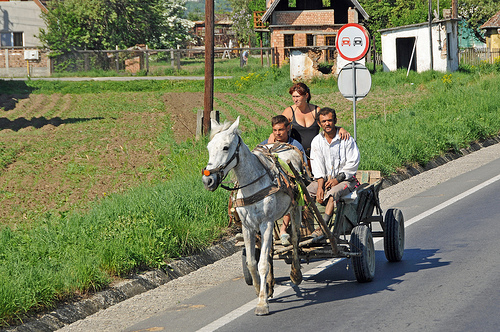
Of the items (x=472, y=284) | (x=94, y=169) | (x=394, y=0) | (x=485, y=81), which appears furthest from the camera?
(x=394, y=0)

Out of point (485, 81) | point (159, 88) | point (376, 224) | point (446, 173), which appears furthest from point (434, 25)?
point (376, 224)

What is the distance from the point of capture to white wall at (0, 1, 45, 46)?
2736 inches

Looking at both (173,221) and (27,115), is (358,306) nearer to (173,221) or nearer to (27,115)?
(173,221)

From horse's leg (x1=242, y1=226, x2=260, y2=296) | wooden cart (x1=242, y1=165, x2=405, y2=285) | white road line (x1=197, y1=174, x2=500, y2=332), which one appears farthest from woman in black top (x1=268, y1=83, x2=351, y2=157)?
horse's leg (x1=242, y1=226, x2=260, y2=296)

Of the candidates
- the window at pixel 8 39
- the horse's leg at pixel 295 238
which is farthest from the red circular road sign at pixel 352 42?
the window at pixel 8 39

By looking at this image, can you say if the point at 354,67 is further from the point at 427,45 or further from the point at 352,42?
the point at 427,45

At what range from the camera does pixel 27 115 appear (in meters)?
30.2

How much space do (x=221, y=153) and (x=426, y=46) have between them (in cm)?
3839

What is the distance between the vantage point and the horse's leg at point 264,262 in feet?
21.9

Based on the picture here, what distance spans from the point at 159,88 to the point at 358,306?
1499 inches

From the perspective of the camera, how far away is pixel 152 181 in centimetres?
1523

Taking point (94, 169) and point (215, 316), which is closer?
point (215, 316)

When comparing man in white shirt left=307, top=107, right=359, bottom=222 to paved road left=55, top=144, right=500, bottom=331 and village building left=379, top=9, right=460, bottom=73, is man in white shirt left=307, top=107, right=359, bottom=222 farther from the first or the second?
village building left=379, top=9, right=460, bottom=73

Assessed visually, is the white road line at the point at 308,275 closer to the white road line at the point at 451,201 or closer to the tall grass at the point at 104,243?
the white road line at the point at 451,201
